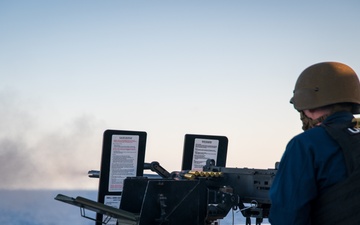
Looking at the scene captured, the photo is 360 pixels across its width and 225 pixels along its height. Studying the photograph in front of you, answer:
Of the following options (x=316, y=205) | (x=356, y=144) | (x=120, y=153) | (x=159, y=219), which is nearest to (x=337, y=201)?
(x=316, y=205)

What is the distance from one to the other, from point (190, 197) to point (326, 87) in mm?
2235

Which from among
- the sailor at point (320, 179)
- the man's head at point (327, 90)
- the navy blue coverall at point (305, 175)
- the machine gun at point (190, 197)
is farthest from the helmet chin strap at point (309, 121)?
the machine gun at point (190, 197)

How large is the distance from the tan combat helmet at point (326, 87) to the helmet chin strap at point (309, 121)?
0.20ft

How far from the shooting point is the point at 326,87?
364 cm

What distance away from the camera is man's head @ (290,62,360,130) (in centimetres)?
361

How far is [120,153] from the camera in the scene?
6258mm

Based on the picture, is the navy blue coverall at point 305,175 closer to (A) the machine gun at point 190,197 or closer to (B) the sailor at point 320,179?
(B) the sailor at point 320,179

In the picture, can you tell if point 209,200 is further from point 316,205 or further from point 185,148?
point 316,205

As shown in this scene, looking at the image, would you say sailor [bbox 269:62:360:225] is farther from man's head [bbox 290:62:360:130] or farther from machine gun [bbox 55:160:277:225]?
machine gun [bbox 55:160:277:225]

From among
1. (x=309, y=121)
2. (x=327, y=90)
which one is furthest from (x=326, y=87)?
(x=309, y=121)

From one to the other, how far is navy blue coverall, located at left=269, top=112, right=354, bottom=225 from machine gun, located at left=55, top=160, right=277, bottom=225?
6.84ft

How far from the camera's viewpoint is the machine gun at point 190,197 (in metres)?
5.23

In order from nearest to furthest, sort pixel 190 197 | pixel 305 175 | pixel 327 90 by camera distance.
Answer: pixel 305 175
pixel 327 90
pixel 190 197

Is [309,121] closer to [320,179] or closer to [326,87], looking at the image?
[326,87]
